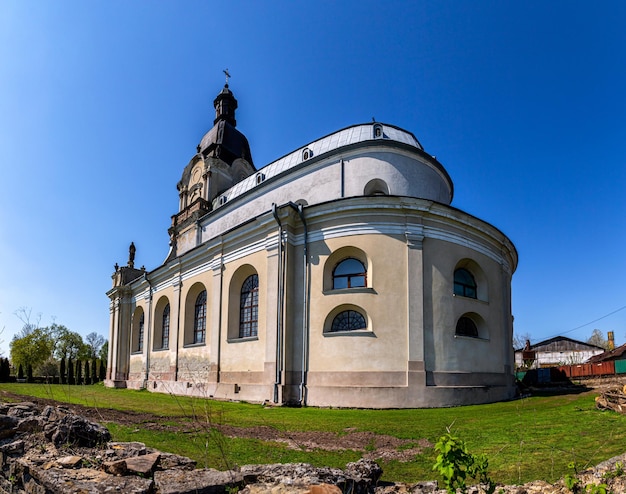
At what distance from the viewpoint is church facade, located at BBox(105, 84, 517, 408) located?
53.9ft

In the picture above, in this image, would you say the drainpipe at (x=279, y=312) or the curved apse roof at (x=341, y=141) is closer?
the drainpipe at (x=279, y=312)

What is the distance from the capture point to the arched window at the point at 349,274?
1747cm

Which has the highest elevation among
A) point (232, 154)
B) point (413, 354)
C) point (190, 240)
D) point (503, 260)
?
point (232, 154)

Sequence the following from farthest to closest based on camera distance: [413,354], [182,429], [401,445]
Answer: [413,354] < [182,429] < [401,445]

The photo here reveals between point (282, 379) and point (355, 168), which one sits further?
point (355, 168)

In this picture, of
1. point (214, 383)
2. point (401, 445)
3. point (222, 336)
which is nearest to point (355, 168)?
point (222, 336)

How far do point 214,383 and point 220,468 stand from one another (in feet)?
49.8

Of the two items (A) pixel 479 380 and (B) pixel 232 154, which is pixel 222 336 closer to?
(A) pixel 479 380

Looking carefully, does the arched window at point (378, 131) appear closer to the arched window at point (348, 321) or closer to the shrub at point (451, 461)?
the arched window at point (348, 321)

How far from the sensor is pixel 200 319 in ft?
82.3

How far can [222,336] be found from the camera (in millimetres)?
21078

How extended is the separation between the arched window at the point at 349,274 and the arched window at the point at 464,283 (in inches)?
169

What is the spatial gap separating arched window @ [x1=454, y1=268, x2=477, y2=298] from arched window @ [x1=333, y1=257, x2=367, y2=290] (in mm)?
4298

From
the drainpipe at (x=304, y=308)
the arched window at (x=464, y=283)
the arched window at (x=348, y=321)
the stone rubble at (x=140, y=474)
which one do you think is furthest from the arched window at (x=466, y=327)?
the stone rubble at (x=140, y=474)
